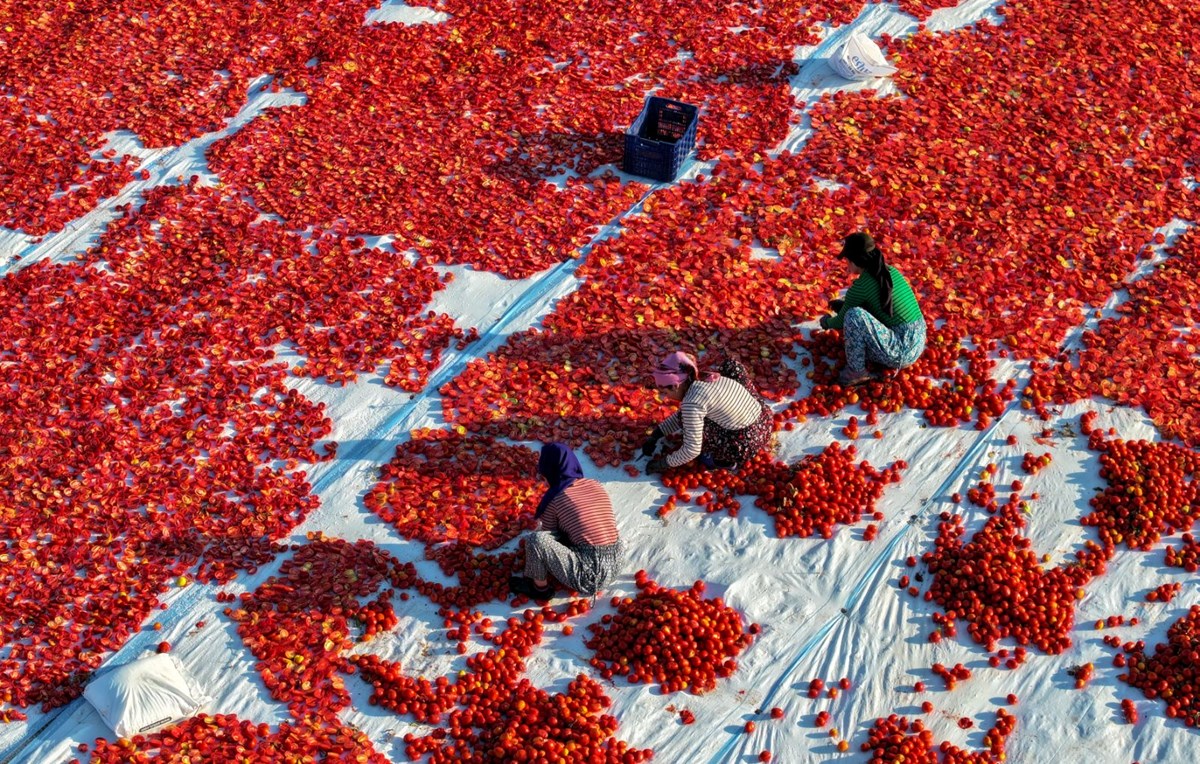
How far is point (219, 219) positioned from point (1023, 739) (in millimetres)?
7935

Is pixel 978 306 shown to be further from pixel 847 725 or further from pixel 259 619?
pixel 259 619

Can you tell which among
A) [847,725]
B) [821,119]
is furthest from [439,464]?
[821,119]

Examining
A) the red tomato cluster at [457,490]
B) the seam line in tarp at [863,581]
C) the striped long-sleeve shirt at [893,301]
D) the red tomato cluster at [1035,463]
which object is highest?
the red tomato cluster at [457,490]

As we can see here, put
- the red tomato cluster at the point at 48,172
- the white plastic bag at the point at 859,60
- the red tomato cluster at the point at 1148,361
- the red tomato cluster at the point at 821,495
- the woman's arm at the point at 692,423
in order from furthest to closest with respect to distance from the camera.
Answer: the white plastic bag at the point at 859,60
the red tomato cluster at the point at 48,172
the red tomato cluster at the point at 1148,361
the red tomato cluster at the point at 821,495
the woman's arm at the point at 692,423

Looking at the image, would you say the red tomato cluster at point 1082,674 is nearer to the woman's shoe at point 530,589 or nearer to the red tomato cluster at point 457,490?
the woman's shoe at point 530,589

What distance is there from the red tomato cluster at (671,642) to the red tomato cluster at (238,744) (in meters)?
1.61

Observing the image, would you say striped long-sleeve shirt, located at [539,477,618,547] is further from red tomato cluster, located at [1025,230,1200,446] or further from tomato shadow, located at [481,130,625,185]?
tomato shadow, located at [481,130,625,185]

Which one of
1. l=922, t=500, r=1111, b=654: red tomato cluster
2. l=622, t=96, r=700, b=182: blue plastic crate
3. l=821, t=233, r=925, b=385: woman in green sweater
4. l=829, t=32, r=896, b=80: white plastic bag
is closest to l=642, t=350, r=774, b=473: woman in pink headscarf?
l=821, t=233, r=925, b=385: woman in green sweater

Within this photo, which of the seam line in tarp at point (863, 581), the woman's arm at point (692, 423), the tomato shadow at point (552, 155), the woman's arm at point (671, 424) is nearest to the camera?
the seam line in tarp at point (863, 581)

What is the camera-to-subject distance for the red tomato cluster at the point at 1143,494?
25.1 ft

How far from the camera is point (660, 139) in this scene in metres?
10.7

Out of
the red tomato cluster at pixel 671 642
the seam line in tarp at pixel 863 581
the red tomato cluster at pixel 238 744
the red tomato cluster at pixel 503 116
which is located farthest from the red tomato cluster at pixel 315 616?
the red tomato cluster at pixel 503 116

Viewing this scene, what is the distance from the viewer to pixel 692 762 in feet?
21.6

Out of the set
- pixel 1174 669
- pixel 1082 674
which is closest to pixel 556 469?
pixel 1082 674
